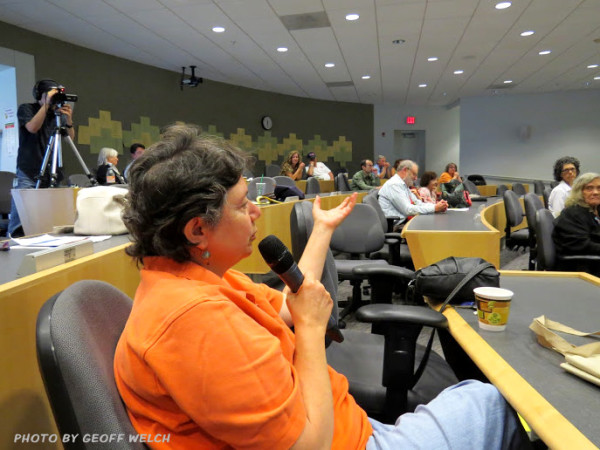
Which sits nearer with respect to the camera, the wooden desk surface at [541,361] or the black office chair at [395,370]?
the wooden desk surface at [541,361]

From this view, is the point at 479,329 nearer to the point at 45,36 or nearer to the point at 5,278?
the point at 5,278

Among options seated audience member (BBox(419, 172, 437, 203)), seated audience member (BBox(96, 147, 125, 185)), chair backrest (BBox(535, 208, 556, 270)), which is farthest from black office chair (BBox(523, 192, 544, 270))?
seated audience member (BBox(96, 147, 125, 185))

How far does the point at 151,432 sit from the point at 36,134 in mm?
2842

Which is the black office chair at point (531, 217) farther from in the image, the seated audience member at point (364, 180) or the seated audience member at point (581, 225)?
the seated audience member at point (364, 180)

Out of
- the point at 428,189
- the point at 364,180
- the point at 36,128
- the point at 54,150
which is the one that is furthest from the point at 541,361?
the point at 364,180

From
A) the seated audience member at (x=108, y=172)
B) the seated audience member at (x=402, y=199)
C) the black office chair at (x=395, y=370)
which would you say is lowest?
the black office chair at (x=395, y=370)

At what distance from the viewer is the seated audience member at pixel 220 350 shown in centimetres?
62

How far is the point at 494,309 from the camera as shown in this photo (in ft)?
3.58

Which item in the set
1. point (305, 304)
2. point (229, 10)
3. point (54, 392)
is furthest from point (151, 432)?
point (229, 10)

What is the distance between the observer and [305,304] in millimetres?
823

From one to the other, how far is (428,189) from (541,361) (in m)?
Result: 4.41

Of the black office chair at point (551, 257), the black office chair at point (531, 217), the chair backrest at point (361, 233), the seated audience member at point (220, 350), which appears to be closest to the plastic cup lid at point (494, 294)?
the seated audience member at point (220, 350)

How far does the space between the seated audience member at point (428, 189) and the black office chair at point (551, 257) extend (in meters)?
2.01

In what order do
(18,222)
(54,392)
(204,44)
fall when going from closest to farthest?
(54,392)
(18,222)
(204,44)
